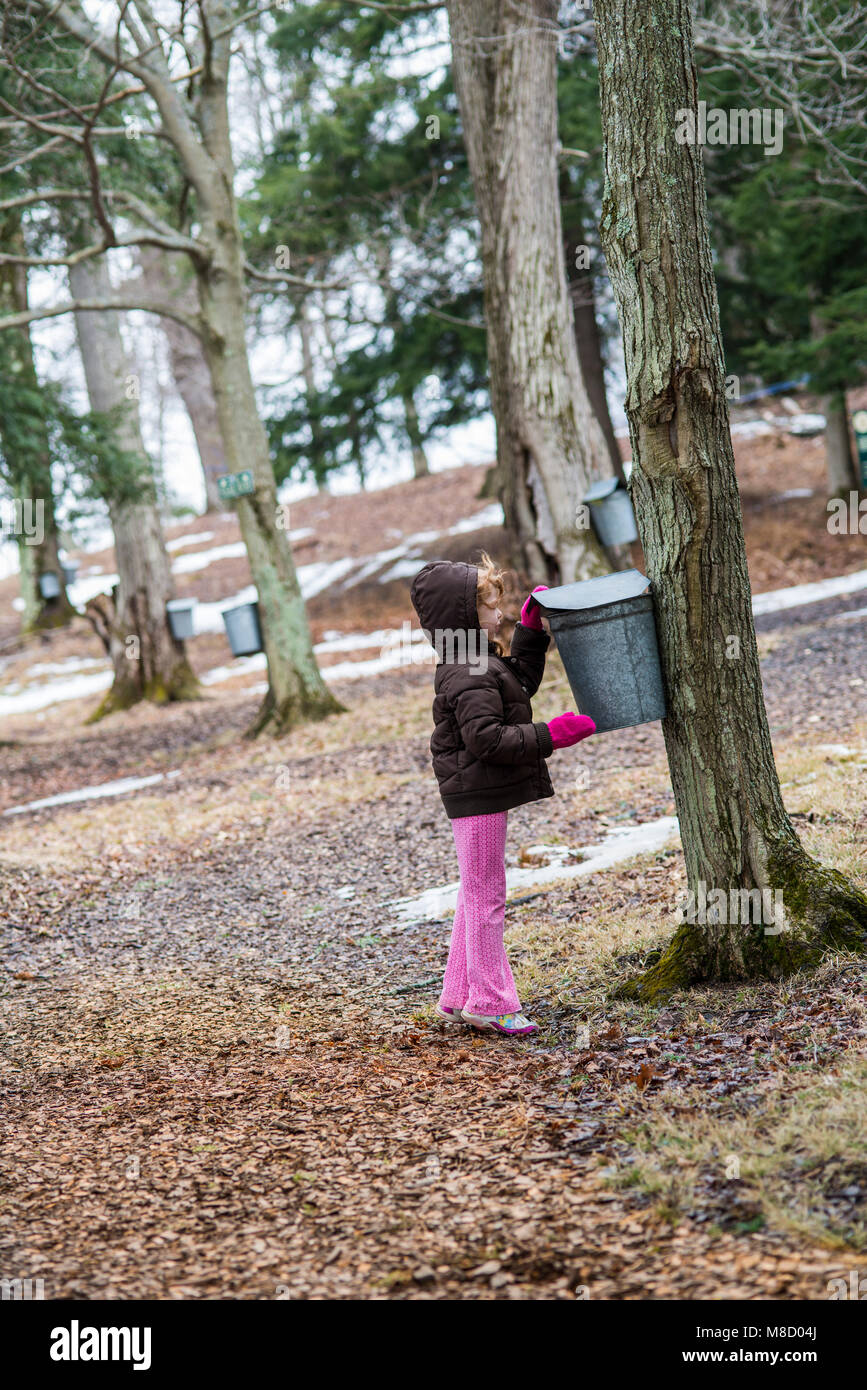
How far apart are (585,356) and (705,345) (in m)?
12.8

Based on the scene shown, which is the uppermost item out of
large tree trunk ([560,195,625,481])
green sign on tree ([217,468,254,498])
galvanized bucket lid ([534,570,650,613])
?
large tree trunk ([560,195,625,481])

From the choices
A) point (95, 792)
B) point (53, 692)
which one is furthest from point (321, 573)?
point (95, 792)

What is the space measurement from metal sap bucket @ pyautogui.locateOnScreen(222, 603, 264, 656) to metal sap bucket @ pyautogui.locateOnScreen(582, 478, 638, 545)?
11.1ft

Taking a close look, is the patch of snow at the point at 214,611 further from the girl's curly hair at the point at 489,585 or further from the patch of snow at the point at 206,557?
the girl's curly hair at the point at 489,585

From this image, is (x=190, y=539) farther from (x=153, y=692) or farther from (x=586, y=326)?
(x=586, y=326)

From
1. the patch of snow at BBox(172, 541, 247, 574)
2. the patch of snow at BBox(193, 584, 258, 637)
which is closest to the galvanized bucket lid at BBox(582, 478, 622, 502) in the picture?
the patch of snow at BBox(193, 584, 258, 637)

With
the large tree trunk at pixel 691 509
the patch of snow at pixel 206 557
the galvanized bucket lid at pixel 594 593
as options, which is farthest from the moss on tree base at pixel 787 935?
the patch of snow at pixel 206 557

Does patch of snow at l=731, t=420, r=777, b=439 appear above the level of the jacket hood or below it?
above

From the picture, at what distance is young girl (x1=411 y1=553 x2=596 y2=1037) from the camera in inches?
146

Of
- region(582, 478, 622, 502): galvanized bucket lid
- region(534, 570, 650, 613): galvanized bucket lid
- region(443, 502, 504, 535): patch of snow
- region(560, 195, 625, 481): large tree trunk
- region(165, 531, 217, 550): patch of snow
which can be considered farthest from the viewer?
region(165, 531, 217, 550): patch of snow

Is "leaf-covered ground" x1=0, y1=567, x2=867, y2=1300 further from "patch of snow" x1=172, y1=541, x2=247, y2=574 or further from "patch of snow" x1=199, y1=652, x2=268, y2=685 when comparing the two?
"patch of snow" x1=172, y1=541, x2=247, y2=574

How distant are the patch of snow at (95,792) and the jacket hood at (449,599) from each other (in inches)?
270
